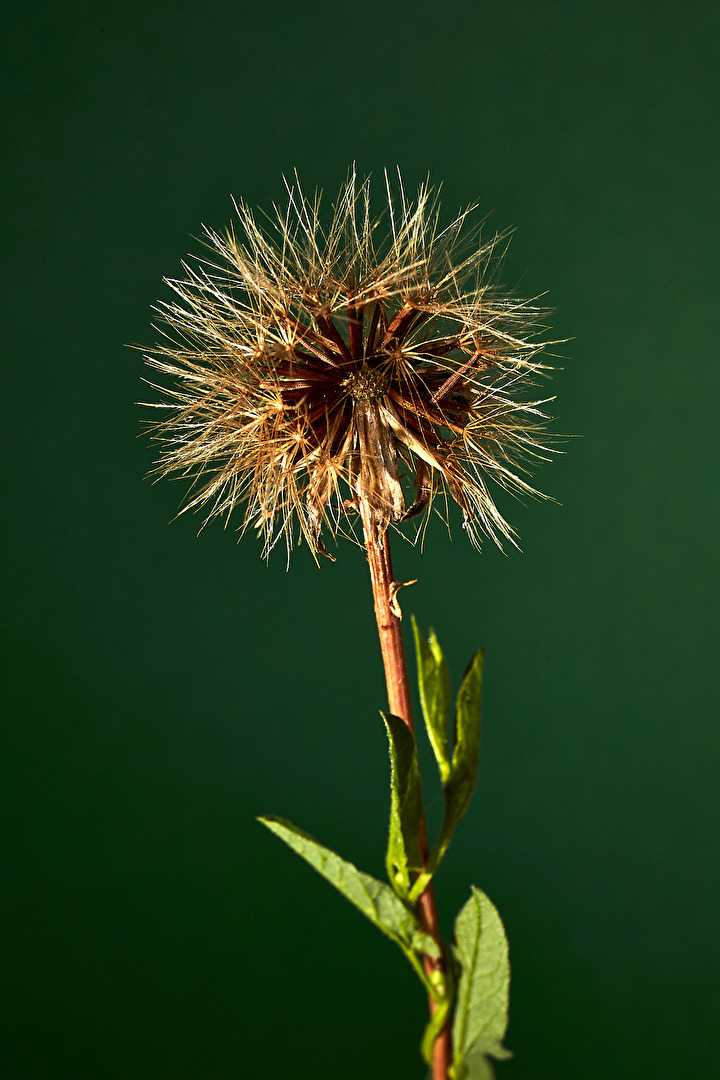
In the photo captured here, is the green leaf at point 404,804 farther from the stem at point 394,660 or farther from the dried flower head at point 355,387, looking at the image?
the dried flower head at point 355,387

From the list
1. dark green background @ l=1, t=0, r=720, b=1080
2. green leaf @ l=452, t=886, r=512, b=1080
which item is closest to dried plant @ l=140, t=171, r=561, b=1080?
green leaf @ l=452, t=886, r=512, b=1080

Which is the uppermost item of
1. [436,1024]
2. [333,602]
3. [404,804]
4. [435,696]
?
[333,602]

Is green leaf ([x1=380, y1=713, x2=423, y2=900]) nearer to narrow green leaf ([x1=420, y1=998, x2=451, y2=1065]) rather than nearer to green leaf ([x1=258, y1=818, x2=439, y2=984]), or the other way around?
green leaf ([x1=258, y1=818, x2=439, y2=984])

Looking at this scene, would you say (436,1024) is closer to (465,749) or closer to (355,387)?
(465,749)

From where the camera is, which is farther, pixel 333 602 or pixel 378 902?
pixel 333 602

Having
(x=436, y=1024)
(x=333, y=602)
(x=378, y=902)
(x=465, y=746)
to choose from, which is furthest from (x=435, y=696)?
(x=333, y=602)

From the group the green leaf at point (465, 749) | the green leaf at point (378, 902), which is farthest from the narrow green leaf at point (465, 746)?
the green leaf at point (378, 902)
